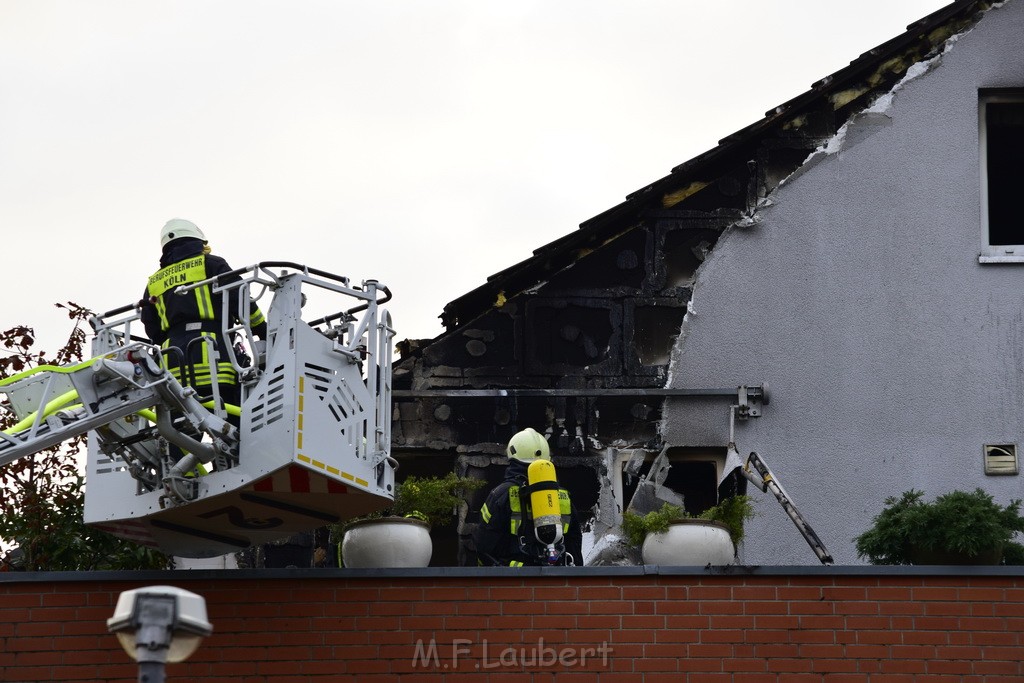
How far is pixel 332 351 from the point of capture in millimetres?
10805

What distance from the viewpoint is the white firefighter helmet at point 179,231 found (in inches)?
448

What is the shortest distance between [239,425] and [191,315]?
0.85 metres

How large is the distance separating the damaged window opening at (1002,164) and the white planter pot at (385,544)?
20.3ft

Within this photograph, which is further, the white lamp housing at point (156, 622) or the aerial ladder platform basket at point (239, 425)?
the aerial ladder platform basket at point (239, 425)

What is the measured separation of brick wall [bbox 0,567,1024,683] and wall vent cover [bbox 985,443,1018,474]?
389cm

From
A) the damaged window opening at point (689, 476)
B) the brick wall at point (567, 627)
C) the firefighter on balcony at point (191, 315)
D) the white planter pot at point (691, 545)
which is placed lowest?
the brick wall at point (567, 627)

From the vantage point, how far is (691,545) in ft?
36.5

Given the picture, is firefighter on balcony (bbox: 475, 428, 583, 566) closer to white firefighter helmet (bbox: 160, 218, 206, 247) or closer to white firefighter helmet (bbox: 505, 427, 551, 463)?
white firefighter helmet (bbox: 505, 427, 551, 463)

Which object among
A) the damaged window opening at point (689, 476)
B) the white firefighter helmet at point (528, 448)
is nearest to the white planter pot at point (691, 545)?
the white firefighter helmet at point (528, 448)

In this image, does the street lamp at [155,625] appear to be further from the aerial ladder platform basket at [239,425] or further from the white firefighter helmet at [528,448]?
the white firefighter helmet at [528,448]

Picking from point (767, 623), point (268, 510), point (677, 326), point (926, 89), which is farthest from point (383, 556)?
point (926, 89)

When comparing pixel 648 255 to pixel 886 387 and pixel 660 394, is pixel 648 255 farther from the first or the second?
pixel 886 387

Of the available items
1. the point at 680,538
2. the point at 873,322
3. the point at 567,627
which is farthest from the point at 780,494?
the point at 567,627

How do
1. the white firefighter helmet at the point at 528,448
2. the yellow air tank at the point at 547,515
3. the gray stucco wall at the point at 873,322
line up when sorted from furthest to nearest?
the gray stucco wall at the point at 873,322
the white firefighter helmet at the point at 528,448
the yellow air tank at the point at 547,515
